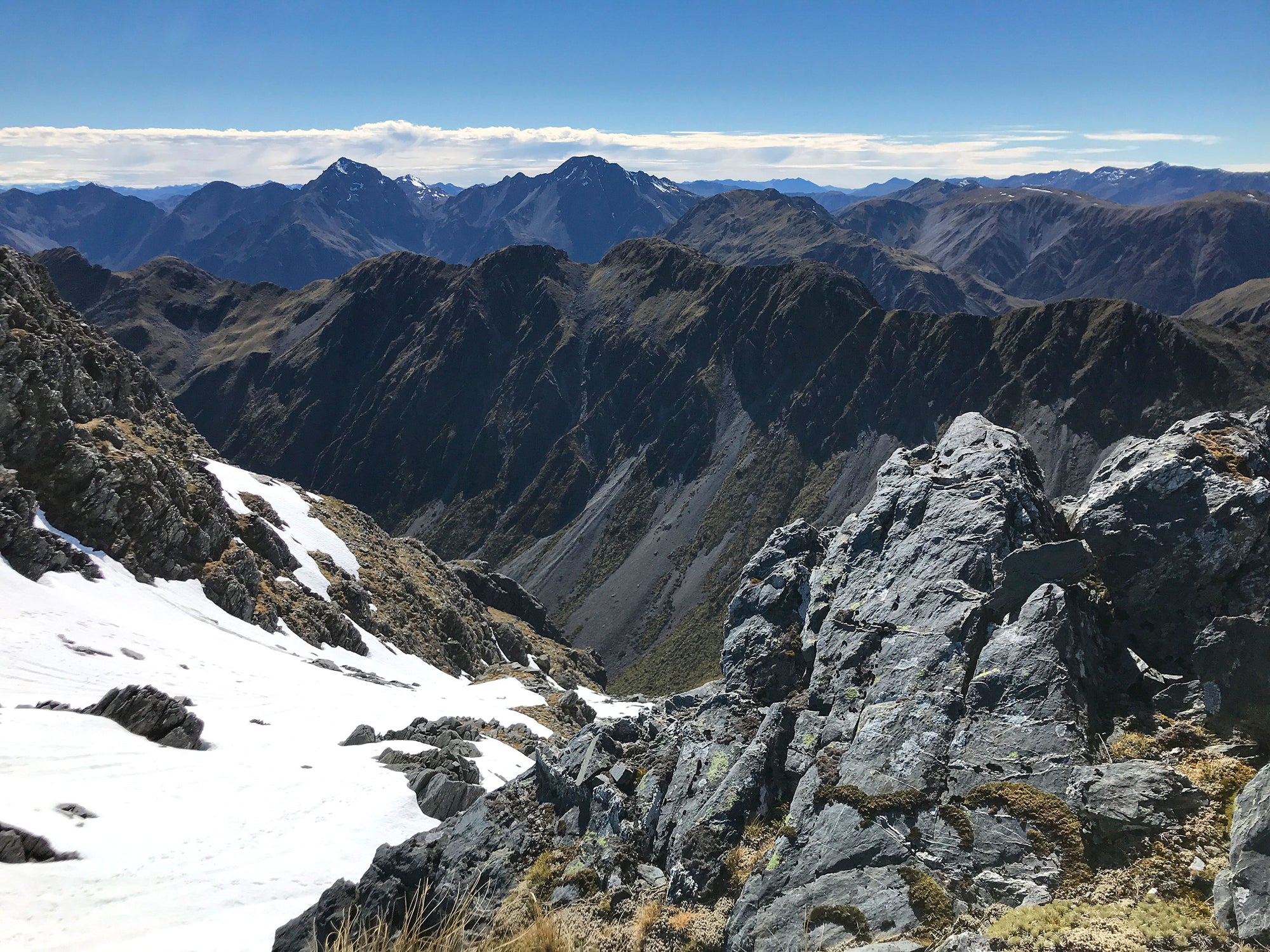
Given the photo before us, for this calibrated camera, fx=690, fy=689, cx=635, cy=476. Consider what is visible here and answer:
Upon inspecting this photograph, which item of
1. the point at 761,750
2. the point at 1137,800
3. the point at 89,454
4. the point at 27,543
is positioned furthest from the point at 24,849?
the point at 89,454

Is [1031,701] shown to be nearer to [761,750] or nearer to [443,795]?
[761,750]

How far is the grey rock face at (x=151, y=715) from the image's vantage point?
85.7 ft

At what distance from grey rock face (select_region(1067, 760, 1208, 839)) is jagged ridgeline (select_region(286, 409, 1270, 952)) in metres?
0.04

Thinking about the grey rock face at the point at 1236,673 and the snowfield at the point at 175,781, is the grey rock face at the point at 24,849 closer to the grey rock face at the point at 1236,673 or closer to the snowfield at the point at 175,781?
the snowfield at the point at 175,781

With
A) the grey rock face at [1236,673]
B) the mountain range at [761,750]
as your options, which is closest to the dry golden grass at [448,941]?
the mountain range at [761,750]

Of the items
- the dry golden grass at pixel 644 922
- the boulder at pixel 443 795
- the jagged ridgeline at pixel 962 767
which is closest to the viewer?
the jagged ridgeline at pixel 962 767

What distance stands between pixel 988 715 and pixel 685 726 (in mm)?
9105

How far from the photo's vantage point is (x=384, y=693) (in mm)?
41906

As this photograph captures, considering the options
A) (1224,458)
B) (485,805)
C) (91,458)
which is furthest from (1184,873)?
(91,458)

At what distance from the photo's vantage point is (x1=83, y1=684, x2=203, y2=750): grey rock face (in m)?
26.1

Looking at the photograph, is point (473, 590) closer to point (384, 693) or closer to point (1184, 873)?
point (384, 693)

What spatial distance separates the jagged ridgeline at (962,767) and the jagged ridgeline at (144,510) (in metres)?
34.1

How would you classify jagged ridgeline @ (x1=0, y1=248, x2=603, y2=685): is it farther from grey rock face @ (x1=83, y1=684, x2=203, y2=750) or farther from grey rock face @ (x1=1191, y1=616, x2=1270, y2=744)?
grey rock face @ (x1=1191, y1=616, x2=1270, y2=744)

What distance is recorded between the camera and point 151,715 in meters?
26.6
